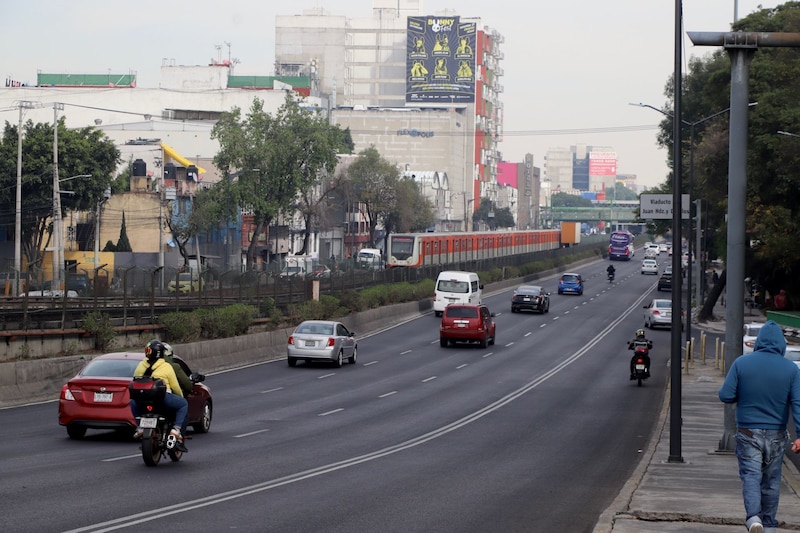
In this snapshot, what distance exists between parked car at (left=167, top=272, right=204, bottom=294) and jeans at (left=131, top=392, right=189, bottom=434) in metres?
24.3

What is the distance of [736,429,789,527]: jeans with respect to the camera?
10219 mm

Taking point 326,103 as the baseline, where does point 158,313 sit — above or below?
below

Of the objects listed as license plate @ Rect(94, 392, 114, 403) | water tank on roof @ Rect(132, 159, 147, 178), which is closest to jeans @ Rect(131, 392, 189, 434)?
license plate @ Rect(94, 392, 114, 403)

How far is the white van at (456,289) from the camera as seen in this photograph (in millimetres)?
60469

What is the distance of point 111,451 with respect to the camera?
59.5 feet

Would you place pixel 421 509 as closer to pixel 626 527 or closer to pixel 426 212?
pixel 626 527

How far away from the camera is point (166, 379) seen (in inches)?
623

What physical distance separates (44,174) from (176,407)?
62597 mm

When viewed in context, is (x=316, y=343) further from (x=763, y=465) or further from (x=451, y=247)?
(x=451, y=247)

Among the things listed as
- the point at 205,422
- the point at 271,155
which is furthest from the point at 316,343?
the point at 271,155

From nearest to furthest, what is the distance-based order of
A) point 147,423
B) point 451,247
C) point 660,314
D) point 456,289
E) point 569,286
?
point 147,423 < point 660,314 < point 456,289 < point 451,247 < point 569,286

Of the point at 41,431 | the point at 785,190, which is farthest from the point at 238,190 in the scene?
the point at 41,431

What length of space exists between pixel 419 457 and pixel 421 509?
5.85 metres

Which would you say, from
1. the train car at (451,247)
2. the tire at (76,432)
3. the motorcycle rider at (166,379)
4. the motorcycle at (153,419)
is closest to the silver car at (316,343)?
the tire at (76,432)
